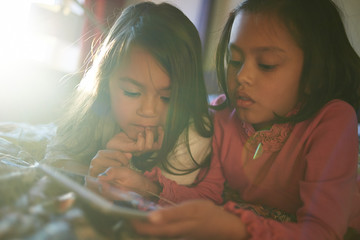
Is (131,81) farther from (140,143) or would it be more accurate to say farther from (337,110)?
(337,110)

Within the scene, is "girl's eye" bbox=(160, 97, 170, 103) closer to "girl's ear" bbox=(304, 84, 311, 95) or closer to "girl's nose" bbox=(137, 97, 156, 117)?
"girl's nose" bbox=(137, 97, 156, 117)

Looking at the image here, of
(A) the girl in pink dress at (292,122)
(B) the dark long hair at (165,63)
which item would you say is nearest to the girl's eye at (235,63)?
(A) the girl in pink dress at (292,122)

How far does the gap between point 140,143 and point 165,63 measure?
0.76ft

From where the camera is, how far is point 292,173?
0.76 metres

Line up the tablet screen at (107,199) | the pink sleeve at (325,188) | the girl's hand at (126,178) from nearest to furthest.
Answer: the tablet screen at (107,199)
the pink sleeve at (325,188)
the girl's hand at (126,178)

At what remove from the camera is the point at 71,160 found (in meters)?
0.90

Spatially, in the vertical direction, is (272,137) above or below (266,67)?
below

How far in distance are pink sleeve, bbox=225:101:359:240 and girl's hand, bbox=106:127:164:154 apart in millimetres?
338

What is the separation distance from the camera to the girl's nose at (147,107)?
769 mm

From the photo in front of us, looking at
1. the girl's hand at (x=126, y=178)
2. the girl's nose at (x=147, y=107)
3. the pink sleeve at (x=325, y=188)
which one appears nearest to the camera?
the pink sleeve at (x=325, y=188)

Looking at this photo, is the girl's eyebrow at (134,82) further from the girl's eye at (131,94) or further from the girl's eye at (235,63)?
the girl's eye at (235,63)

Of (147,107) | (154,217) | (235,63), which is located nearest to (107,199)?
(154,217)

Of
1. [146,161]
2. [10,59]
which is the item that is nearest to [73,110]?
[146,161]

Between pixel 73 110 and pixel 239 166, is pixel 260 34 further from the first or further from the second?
pixel 73 110
